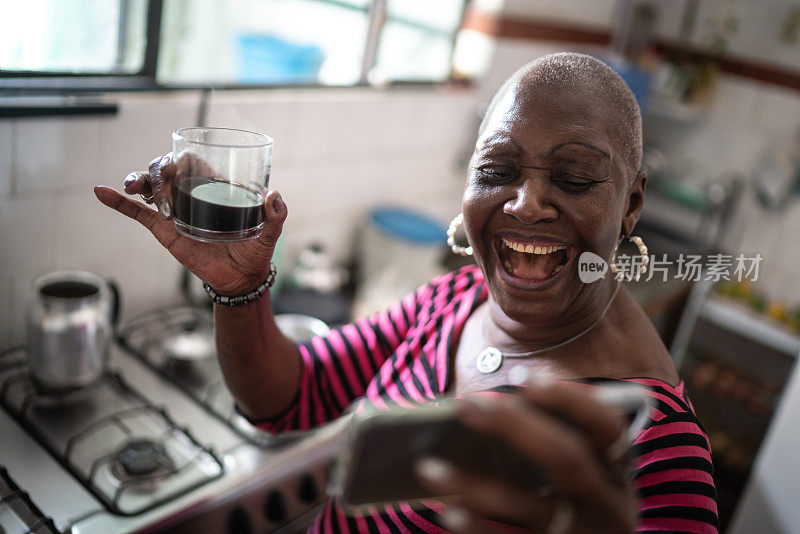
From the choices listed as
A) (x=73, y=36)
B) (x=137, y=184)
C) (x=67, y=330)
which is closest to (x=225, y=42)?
(x=73, y=36)

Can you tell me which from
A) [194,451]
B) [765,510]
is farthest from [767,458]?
[194,451]

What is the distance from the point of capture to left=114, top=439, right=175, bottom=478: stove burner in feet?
3.75

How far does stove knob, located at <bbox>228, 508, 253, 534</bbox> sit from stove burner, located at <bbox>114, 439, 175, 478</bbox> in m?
0.14

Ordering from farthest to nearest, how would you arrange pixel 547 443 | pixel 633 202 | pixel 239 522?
1. pixel 239 522
2. pixel 633 202
3. pixel 547 443

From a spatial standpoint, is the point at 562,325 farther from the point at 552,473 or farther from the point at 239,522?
the point at 239,522

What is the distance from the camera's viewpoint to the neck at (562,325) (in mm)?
859

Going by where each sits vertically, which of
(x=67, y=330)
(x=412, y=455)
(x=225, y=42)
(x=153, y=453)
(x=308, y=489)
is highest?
(x=225, y=42)

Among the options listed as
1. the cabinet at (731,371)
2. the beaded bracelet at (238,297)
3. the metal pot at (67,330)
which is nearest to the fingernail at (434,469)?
the beaded bracelet at (238,297)

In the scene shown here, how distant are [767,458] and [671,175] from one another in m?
1.39

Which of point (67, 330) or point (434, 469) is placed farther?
point (67, 330)

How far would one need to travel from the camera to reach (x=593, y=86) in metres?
0.79

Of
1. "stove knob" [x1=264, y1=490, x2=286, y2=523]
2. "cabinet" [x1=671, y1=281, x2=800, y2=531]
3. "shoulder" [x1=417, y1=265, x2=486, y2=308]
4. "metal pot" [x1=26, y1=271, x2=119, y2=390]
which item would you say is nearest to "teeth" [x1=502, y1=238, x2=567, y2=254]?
"shoulder" [x1=417, y1=265, x2=486, y2=308]

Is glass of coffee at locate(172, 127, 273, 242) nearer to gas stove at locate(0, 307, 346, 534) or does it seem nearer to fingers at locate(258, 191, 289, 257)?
fingers at locate(258, 191, 289, 257)

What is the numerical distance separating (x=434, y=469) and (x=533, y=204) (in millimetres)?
368
